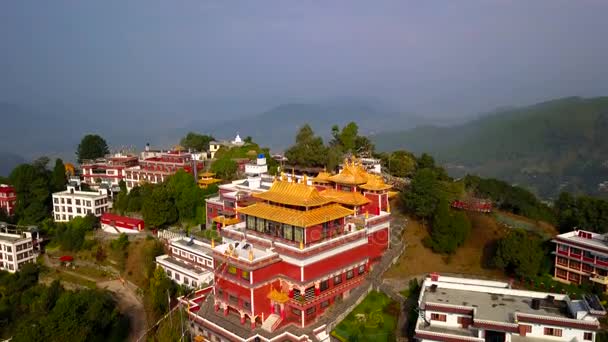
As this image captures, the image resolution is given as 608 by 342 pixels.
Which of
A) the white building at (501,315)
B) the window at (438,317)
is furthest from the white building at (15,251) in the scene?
the window at (438,317)

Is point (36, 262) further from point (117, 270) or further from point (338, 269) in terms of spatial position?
point (338, 269)

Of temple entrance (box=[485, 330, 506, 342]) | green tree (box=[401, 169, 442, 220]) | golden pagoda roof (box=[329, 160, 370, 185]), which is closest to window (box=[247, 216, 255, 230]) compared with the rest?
golden pagoda roof (box=[329, 160, 370, 185])

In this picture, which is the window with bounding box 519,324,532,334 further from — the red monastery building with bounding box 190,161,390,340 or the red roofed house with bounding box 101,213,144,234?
the red roofed house with bounding box 101,213,144,234

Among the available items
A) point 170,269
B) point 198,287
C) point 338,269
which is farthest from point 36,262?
point 338,269

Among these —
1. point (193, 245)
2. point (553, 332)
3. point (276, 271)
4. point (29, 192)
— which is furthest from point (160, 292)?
point (29, 192)

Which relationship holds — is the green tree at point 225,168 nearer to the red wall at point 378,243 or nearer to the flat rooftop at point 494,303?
the red wall at point 378,243

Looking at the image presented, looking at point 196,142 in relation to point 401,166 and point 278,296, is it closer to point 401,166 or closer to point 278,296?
point 401,166
